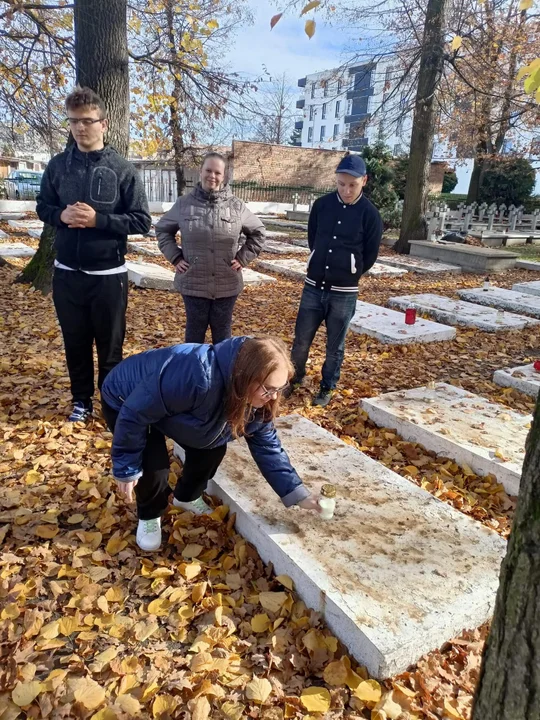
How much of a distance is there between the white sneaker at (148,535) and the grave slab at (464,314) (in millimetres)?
4849

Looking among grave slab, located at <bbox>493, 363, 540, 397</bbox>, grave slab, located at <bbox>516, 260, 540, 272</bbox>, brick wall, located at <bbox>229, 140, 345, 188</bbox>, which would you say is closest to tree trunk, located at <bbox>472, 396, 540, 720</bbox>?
grave slab, located at <bbox>493, 363, 540, 397</bbox>

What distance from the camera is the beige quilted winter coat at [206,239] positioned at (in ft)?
12.1

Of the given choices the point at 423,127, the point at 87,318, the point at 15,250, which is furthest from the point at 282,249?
the point at 87,318

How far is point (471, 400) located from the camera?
13.0ft

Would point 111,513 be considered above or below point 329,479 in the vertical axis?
below

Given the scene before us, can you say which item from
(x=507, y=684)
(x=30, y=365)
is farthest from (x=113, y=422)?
(x=30, y=365)

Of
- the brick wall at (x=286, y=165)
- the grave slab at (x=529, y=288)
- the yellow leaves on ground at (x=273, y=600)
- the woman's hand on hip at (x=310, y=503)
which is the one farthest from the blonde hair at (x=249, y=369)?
the brick wall at (x=286, y=165)

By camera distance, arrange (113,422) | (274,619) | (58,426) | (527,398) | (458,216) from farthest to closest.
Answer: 1. (458,216)
2. (527,398)
3. (58,426)
4. (113,422)
5. (274,619)

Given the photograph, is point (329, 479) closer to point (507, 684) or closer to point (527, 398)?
point (507, 684)

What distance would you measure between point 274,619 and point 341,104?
74678 millimetres

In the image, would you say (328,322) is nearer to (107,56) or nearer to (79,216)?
(79,216)

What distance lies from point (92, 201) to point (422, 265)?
8421 millimetres

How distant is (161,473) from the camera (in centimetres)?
235

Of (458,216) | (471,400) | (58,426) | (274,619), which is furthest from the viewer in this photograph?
(458,216)
